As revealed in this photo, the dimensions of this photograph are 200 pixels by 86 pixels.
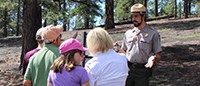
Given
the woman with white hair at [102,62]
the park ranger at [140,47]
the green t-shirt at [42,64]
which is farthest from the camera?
the park ranger at [140,47]

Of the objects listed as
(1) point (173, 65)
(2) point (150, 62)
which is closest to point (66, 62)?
(2) point (150, 62)

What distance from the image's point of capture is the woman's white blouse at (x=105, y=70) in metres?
3.53

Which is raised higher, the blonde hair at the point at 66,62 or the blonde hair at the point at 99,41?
the blonde hair at the point at 99,41

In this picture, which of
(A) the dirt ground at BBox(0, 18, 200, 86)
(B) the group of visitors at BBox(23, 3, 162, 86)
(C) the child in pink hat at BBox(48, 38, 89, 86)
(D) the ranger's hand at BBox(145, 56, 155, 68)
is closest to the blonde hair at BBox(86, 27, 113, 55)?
(B) the group of visitors at BBox(23, 3, 162, 86)

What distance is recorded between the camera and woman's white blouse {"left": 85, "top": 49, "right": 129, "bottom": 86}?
11.6 ft

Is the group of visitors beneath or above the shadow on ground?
above

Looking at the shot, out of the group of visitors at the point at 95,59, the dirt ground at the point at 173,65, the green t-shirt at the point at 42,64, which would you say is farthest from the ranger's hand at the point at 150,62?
the dirt ground at the point at 173,65

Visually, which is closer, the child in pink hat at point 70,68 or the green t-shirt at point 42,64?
the child in pink hat at point 70,68

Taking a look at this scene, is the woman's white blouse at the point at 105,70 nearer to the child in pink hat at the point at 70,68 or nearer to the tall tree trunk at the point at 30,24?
the child in pink hat at the point at 70,68

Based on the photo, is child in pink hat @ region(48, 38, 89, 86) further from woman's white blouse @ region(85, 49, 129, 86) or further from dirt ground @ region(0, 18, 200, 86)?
dirt ground @ region(0, 18, 200, 86)

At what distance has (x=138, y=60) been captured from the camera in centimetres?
482

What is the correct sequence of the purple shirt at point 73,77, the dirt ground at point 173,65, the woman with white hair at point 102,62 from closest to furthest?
the purple shirt at point 73,77 → the woman with white hair at point 102,62 → the dirt ground at point 173,65

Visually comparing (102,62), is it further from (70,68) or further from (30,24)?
(30,24)

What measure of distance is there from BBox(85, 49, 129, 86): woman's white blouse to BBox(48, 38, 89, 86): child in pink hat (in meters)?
0.14
